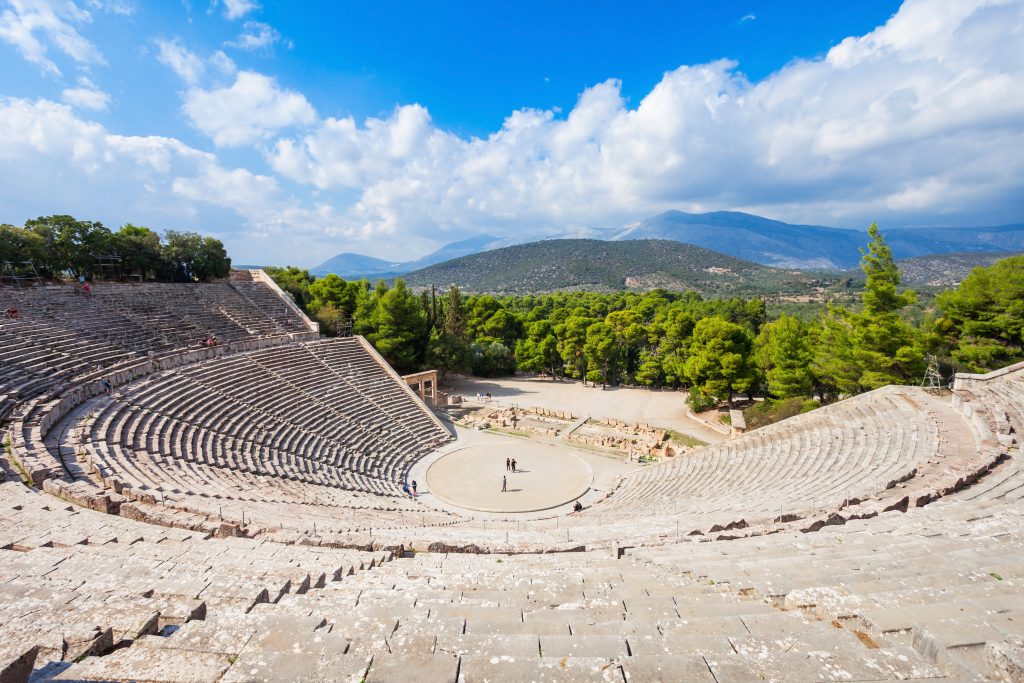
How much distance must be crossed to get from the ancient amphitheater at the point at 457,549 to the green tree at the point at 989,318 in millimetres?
4645

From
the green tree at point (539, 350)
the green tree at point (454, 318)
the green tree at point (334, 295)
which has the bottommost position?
the green tree at point (539, 350)

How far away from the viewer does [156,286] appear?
32062mm

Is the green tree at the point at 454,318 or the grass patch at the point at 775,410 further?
the green tree at the point at 454,318

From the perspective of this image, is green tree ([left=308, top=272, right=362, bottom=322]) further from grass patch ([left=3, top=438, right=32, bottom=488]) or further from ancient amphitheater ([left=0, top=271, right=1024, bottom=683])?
grass patch ([left=3, top=438, right=32, bottom=488])

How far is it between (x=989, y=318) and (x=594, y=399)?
2179 cm

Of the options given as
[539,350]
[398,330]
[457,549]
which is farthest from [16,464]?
[539,350]

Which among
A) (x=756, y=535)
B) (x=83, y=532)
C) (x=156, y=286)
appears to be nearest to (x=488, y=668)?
(x=756, y=535)

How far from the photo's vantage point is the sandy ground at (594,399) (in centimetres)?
2862

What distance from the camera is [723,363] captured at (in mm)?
29016

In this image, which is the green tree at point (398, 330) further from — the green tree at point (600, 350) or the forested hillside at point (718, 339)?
the green tree at point (600, 350)

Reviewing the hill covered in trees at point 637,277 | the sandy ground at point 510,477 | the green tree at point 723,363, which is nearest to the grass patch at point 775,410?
the green tree at point 723,363

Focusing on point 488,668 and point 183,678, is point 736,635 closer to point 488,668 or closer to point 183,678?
point 488,668

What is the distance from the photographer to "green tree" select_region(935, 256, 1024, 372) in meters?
20.7

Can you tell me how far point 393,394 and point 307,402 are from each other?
5.38 meters
